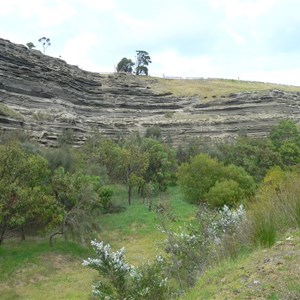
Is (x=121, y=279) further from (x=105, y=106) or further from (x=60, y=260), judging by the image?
(x=105, y=106)

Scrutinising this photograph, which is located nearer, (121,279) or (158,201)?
(121,279)

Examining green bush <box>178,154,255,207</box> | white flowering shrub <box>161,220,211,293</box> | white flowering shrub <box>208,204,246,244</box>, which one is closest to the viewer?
white flowering shrub <box>208,204,246,244</box>

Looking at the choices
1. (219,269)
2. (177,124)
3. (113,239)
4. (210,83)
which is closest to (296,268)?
(219,269)

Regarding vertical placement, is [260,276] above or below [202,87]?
below

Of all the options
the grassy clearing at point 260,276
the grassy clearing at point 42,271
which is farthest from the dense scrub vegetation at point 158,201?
the grassy clearing at point 42,271

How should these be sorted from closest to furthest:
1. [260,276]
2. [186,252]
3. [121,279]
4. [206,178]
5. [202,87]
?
[260,276] < [121,279] < [186,252] < [206,178] < [202,87]

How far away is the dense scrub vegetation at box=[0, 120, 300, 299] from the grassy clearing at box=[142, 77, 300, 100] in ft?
83.6

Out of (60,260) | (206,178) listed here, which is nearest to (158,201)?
(60,260)

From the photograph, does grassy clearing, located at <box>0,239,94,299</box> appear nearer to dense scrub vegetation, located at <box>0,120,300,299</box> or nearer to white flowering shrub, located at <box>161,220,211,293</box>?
dense scrub vegetation, located at <box>0,120,300,299</box>

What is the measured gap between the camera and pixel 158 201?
2369 cm

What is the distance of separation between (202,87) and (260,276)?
89.4 meters

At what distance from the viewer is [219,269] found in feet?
20.6

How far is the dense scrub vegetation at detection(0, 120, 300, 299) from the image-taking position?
7777mm

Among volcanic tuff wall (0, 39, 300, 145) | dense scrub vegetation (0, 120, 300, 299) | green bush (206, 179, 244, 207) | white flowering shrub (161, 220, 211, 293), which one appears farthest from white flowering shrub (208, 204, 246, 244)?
volcanic tuff wall (0, 39, 300, 145)
